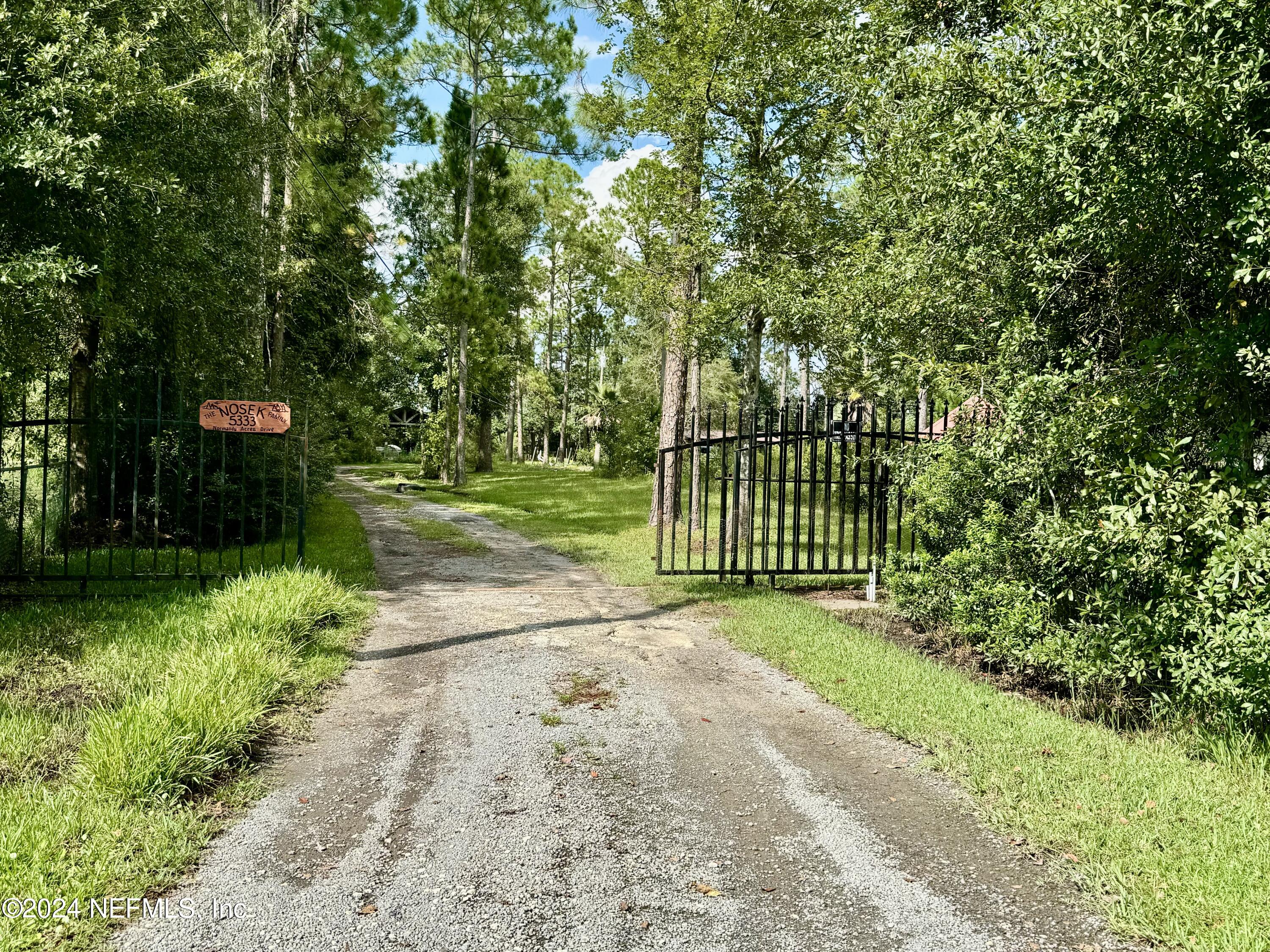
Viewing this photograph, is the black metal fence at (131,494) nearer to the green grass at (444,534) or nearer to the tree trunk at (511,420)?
the green grass at (444,534)

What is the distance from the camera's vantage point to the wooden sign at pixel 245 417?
7.76 metres

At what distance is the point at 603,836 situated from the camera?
3.63 m

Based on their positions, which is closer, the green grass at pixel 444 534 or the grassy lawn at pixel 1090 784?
the grassy lawn at pixel 1090 784

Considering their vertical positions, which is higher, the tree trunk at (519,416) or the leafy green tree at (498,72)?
the leafy green tree at (498,72)

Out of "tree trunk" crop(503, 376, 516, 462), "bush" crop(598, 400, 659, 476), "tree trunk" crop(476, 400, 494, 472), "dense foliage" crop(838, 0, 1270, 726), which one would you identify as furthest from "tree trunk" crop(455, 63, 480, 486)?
"dense foliage" crop(838, 0, 1270, 726)

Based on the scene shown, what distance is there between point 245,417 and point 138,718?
427cm

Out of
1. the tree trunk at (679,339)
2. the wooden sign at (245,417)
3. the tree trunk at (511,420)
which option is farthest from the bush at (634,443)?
the wooden sign at (245,417)

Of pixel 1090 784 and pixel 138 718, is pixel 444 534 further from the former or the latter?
pixel 1090 784

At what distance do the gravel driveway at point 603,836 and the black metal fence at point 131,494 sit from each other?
13.9ft

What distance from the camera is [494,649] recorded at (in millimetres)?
6773

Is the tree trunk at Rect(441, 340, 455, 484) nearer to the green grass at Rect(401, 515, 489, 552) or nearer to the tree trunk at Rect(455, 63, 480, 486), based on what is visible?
the tree trunk at Rect(455, 63, 480, 486)

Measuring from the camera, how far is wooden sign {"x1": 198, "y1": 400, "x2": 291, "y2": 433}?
776cm

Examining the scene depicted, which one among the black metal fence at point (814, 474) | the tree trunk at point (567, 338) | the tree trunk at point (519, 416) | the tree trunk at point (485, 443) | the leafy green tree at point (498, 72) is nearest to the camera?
the black metal fence at point (814, 474)

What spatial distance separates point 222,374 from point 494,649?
7.52 metres
